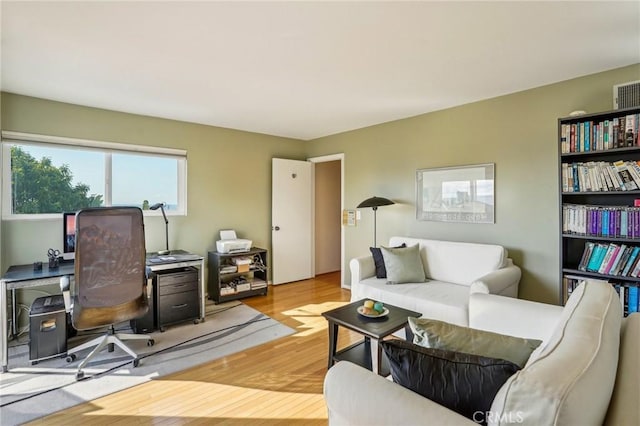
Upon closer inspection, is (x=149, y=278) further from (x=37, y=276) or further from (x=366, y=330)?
(x=366, y=330)

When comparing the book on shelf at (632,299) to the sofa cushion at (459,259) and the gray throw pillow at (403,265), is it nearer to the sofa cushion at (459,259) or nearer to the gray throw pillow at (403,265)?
the sofa cushion at (459,259)

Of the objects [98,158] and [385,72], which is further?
[98,158]

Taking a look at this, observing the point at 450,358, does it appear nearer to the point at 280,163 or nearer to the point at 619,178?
the point at 619,178

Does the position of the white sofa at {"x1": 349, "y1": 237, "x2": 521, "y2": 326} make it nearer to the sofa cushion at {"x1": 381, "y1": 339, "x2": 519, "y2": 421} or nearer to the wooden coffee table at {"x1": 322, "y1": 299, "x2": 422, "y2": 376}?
the wooden coffee table at {"x1": 322, "y1": 299, "x2": 422, "y2": 376}

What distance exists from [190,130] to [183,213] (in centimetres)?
Answer: 113

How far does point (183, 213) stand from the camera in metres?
4.09

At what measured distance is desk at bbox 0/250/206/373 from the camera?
7.86ft

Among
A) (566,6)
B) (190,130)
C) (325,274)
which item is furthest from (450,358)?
(325,274)

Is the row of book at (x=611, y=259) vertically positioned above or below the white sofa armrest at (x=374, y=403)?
above

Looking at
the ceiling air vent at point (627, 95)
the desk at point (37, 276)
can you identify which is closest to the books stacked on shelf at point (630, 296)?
the ceiling air vent at point (627, 95)

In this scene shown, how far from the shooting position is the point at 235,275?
4.29 meters

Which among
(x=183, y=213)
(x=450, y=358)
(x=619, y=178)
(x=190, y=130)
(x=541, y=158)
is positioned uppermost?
(x=190, y=130)

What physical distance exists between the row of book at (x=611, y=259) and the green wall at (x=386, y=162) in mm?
358

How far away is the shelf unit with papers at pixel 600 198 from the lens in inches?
88.7
